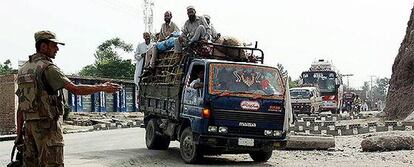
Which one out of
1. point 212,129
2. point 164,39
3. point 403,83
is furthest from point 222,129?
point 403,83

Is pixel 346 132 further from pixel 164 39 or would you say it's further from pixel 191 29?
pixel 191 29

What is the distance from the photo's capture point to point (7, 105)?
91.5 ft

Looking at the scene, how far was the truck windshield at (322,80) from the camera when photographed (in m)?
43.9

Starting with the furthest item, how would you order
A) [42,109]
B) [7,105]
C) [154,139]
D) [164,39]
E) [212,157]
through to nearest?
[7,105] → [164,39] → [154,139] → [212,157] → [42,109]

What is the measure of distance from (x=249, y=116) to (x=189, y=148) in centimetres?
Answer: 138

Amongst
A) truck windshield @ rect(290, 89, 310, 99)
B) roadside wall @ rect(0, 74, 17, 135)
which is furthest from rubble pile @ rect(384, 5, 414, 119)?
roadside wall @ rect(0, 74, 17, 135)

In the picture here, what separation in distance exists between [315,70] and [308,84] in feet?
4.57

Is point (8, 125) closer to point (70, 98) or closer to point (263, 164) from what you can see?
point (70, 98)

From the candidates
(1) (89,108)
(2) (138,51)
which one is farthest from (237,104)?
(1) (89,108)

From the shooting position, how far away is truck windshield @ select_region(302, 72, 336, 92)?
43.9m

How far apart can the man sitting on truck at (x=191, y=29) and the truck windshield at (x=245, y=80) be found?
117 cm

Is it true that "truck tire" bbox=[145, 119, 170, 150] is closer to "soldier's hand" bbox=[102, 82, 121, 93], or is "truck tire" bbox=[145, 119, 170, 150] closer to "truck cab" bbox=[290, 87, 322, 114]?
"soldier's hand" bbox=[102, 82, 121, 93]

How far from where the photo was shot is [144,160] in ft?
42.5

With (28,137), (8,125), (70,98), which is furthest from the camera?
(70,98)
